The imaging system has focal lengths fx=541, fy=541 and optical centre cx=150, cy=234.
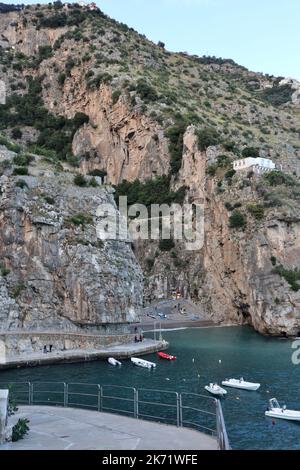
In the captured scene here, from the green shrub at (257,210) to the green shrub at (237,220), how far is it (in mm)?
1492

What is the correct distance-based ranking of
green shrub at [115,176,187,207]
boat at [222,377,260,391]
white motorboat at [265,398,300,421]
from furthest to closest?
green shrub at [115,176,187,207], boat at [222,377,260,391], white motorboat at [265,398,300,421]

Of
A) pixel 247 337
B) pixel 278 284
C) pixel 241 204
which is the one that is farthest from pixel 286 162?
pixel 247 337

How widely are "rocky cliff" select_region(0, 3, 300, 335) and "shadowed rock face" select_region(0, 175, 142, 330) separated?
0.13 m

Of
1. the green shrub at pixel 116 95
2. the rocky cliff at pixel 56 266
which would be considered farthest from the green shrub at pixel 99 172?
the rocky cliff at pixel 56 266

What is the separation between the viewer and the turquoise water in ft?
82.5

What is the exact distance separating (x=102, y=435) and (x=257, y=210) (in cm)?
6252

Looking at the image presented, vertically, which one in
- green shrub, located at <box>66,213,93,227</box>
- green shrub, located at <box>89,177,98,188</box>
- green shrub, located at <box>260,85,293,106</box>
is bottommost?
green shrub, located at <box>66,213,93,227</box>

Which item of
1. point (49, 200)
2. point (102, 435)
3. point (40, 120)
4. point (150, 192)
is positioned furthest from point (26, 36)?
point (102, 435)

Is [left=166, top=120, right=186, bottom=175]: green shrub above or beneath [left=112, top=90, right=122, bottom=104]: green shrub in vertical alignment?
beneath

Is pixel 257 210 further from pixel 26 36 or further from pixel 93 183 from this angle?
pixel 26 36

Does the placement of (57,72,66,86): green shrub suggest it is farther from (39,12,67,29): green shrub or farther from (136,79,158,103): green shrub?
(136,79,158,103): green shrub

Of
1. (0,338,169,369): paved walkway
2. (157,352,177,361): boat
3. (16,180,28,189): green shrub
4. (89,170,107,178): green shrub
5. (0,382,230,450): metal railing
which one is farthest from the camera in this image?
(89,170,107,178): green shrub

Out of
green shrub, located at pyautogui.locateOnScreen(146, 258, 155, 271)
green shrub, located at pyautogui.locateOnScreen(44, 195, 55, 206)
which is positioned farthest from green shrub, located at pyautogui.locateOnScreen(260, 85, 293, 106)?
green shrub, located at pyautogui.locateOnScreen(44, 195, 55, 206)

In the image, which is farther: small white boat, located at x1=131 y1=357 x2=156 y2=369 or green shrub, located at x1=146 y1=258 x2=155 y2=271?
green shrub, located at x1=146 y1=258 x2=155 y2=271
